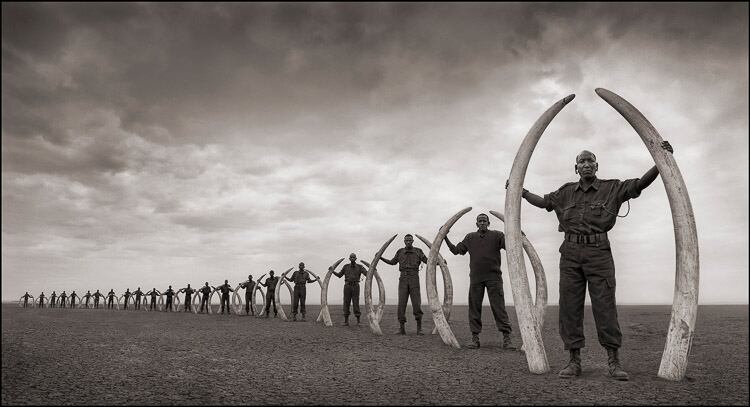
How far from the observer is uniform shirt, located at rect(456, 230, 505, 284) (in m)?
8.27

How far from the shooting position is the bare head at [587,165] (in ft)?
17.3

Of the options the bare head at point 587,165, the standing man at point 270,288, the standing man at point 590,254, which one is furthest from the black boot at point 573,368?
the standing man at point 270,288

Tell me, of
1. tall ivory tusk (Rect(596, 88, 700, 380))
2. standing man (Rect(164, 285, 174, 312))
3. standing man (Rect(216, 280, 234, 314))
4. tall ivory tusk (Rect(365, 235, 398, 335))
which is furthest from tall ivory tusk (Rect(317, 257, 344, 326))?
standing man (Rect(164, 285, 174, 312))

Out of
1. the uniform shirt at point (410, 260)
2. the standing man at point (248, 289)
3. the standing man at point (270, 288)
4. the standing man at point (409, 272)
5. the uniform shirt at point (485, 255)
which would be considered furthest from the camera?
the standing man at point (248, 289)

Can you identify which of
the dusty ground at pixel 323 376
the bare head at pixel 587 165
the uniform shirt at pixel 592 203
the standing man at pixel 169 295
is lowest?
the standing man at pixel 169 295

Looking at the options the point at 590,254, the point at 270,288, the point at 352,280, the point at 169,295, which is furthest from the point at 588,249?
the point at 169,295

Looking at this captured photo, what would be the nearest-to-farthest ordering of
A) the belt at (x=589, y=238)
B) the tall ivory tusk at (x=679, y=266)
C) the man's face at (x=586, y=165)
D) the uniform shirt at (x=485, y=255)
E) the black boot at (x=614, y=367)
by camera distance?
the tall ivory tusk at (x=679, y=266)
the black boot at (x=614, y=367)
the belt at (x=589, y=238)
the man's face at (x=586, y=165)
the uniform shirt at (x=485, y=255)

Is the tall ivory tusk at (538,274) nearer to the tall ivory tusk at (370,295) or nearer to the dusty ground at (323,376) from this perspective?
the dusty ground at (323,376)

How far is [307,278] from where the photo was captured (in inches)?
735

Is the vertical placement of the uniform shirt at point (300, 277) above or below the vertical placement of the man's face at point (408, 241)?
below

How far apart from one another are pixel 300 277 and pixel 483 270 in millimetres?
11837

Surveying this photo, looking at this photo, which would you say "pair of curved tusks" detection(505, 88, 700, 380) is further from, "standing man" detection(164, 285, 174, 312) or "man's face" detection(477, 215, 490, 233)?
"standing man" detection(164, 285, 174, 312)

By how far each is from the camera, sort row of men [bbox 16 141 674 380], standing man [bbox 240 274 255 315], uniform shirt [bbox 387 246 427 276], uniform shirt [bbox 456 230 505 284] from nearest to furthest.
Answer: row of men [bbox 16 141 674 380]
uniform shirt [bbox 456 230 505 284]
uniform shirt [bbox 387 246 427 276]
standing man [bbox 240 274 255 315]

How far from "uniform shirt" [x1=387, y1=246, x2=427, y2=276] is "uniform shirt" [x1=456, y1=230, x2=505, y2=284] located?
349 centimetres
